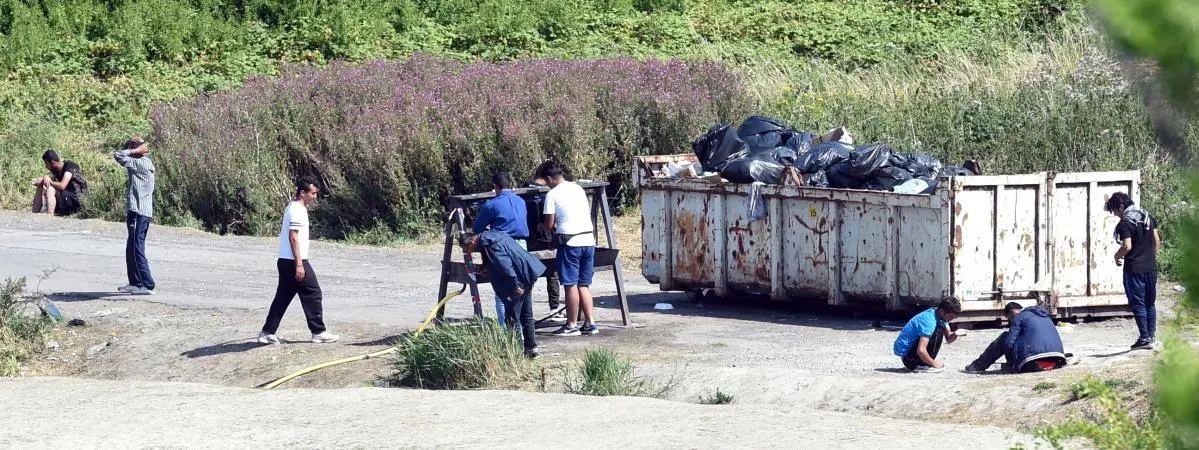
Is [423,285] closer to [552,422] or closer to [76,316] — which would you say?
[76,316]

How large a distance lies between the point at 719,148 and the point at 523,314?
12.5ft

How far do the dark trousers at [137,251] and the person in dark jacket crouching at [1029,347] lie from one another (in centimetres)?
809

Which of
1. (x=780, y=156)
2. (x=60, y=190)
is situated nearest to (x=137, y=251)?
(x=780, y=156)

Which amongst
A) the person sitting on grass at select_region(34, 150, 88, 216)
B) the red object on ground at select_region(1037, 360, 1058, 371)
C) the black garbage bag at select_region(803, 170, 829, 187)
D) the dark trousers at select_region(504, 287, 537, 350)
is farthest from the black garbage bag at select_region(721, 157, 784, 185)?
the person sitting on grass at select_region(34, 150, 88, 216)

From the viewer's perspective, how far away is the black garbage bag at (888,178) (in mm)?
12078

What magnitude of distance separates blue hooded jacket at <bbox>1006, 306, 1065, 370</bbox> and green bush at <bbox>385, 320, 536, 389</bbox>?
3.33 meters

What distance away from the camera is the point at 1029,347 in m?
9.44

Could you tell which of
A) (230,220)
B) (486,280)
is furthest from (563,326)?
(230,220)

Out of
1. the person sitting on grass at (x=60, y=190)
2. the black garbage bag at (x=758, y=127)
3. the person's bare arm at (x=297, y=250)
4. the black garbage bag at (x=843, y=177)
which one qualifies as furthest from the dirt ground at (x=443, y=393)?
the person sitting on grass at (x=60, y=190)

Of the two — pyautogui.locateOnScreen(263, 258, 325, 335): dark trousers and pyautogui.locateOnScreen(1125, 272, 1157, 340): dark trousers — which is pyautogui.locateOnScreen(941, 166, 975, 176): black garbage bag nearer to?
pyautogui.locateOnScreen(1125, 272, 1157, 340): dark trousers

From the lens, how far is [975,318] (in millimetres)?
11445

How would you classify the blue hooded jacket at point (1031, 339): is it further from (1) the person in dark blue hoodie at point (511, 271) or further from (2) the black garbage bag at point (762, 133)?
(2) the black garbage bag at point (762, 133)

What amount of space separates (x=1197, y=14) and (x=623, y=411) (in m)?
6.44

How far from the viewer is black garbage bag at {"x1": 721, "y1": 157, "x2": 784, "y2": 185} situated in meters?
12.5
